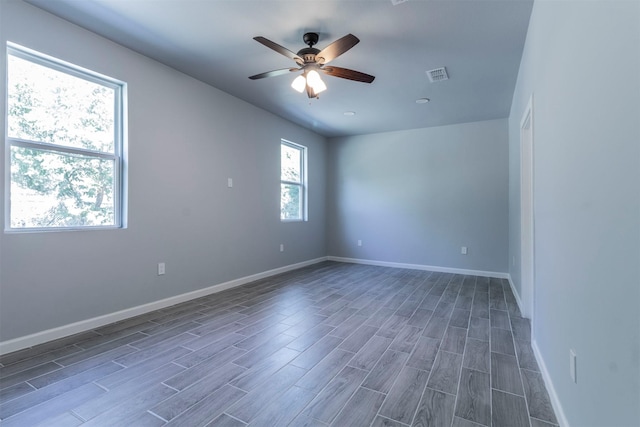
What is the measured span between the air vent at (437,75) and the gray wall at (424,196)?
2.03 meters

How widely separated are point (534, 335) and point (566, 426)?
41.0 inches

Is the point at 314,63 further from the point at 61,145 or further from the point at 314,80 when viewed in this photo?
the point at 61,145

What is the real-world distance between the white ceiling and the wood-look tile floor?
8.63 feet

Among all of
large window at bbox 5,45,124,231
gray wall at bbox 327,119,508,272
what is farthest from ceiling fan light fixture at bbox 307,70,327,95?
gray wall at bbox 327,119,508,272

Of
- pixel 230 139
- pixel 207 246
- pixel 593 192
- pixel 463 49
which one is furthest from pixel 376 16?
pixel 207 246

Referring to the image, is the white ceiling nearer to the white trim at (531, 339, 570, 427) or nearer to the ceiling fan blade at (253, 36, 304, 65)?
the ceiling fan blade at (253, 36, 304, 65)

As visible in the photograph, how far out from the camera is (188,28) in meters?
2.62

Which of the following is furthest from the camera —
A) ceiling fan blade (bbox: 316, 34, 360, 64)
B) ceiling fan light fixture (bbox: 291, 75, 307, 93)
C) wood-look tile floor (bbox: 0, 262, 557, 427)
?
ceiling fan light fixture (bbox: 291, 75, 307, 93)

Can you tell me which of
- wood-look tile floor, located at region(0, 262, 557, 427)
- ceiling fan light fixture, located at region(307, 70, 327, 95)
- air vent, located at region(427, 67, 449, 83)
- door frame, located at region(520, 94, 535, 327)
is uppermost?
air vent, located at region(427, 67, 449, 83)

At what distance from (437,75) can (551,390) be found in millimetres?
3084

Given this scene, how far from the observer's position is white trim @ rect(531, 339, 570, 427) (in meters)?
1.51

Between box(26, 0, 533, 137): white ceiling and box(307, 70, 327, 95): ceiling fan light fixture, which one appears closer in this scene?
box(26, 0, 533, 137): white ceiling

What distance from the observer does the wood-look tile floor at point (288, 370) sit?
161 centimetres

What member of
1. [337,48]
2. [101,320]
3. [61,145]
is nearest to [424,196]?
[337,48]
